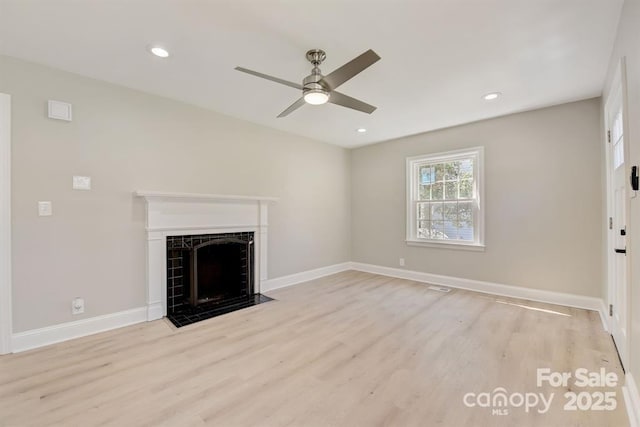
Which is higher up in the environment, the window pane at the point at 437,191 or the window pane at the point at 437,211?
the window pane at the point at 437,191

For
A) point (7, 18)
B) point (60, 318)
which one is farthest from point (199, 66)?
point (60, 318)

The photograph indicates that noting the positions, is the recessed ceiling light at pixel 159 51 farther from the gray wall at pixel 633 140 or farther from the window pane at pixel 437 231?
the window pane at pixel 437 231

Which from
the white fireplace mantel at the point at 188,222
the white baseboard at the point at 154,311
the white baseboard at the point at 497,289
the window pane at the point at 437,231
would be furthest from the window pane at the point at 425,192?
the white baseboard at the point at 154,311

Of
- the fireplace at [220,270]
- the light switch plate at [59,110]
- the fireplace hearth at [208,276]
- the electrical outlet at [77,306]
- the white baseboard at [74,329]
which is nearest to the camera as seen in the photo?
the white baseboard at [74,329]

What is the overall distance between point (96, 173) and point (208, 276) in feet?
5.72

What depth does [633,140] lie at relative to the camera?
5.57 ft

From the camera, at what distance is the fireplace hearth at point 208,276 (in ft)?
11.0

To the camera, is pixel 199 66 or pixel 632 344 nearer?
pixel 632 344

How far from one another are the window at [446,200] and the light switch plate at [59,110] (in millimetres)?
4612

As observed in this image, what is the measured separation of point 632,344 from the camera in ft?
5.74

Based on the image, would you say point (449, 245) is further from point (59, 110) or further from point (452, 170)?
point (59, 110)

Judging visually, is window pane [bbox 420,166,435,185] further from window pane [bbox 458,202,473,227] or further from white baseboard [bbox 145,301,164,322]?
white baseboard [bbox 145,301,164,322]

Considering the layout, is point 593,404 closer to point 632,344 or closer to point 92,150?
point 632,344

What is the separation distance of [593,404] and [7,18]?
4.68m
